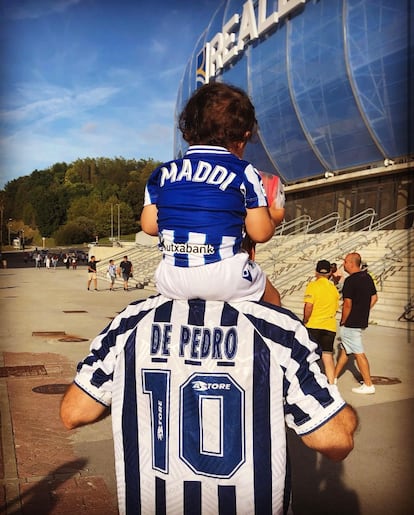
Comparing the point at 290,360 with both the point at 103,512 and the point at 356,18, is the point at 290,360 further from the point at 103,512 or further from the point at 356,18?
the point at 356,18

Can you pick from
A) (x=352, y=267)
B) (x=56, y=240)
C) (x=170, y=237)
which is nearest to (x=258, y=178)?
(x=170, y=237)

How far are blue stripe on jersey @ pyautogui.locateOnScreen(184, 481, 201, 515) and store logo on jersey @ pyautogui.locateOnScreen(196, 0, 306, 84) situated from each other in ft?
94.3

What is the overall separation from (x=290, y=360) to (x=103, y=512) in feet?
8.52

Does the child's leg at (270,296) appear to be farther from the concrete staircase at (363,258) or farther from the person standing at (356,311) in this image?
the concrete staircase at (363,258)

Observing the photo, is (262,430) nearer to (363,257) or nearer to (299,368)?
(299,368)

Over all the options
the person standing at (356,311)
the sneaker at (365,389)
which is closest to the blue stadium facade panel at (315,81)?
the person standing at (356,311)

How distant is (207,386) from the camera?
56.7 inches

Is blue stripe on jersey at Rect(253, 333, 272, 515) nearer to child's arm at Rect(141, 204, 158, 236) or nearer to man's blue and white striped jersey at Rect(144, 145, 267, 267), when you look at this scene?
man's blue and white striped jersey at Rect(144, 145, 267, 267)

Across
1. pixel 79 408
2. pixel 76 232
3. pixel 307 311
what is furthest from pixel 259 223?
pixel 76 232

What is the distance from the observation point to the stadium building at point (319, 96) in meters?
25.7

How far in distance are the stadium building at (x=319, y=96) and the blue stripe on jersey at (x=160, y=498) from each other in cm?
2192

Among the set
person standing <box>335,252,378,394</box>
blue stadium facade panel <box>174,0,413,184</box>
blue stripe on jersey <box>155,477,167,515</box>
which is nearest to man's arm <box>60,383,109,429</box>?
blue stripe on jersey <box>155,477,167,515</box>

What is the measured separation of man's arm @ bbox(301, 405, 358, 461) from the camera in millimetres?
1421

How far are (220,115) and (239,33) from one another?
32968 millimetres
